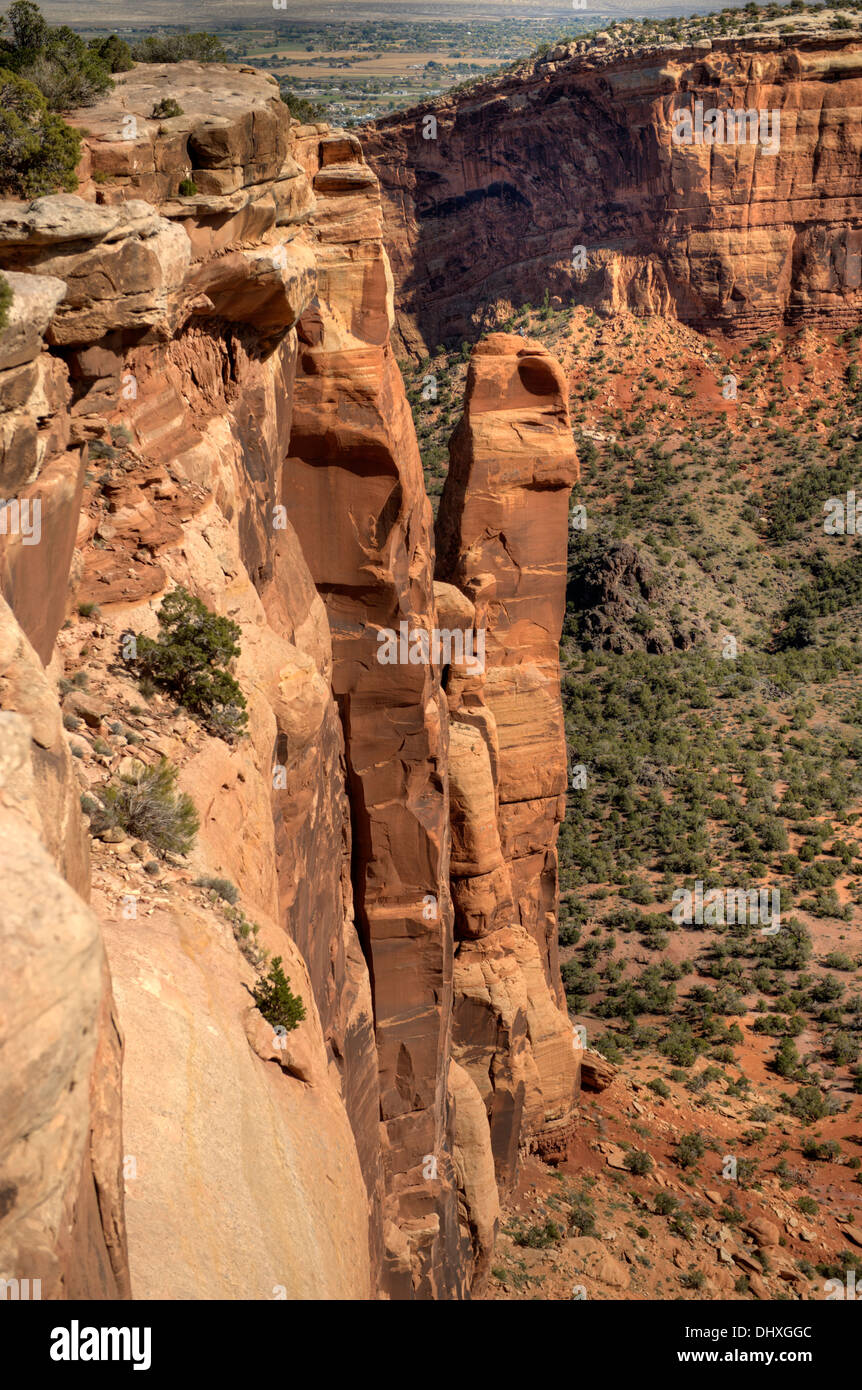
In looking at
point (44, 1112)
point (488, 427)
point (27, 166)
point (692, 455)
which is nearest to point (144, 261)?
point (27, 166)

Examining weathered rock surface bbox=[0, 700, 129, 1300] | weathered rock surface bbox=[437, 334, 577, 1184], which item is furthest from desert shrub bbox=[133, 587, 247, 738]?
weathered rock surface bbox=[437, 334, 577, 1184]

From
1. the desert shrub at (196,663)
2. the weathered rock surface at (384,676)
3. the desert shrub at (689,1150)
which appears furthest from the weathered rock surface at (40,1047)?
the desert shrub at (689,1150)

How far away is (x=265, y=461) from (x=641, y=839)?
26484 millimetres

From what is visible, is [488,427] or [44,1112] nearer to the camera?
[44,1112]

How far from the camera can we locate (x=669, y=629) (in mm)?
52094

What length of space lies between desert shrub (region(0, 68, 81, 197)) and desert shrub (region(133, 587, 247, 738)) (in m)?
3.94

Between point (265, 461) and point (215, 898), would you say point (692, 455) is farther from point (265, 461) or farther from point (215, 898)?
point (215, 898)

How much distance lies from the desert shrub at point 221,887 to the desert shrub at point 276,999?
0.71m

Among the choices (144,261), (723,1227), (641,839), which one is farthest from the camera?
(641,839)

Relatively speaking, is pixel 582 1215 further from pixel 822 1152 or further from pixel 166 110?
pixel 166 110

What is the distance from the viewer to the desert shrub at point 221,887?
9906 millimetres

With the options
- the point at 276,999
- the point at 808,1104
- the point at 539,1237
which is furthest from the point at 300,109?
the point at 808,1104

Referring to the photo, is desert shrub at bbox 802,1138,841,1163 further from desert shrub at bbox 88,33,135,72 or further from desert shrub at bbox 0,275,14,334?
desert shrub at bbox 0,275,14,334

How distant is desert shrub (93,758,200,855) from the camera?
31.6 ft
